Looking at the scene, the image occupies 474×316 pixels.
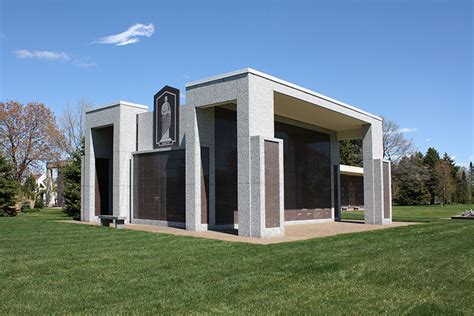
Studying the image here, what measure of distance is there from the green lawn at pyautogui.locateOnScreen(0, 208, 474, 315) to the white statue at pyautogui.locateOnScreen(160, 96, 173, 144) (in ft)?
24.3

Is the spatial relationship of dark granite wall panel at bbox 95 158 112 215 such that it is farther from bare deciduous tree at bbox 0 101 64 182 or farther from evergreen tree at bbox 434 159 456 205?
evergreen tree at bbox 434 159 456 205

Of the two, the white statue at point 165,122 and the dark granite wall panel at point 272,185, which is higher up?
the white statue at point 165,122

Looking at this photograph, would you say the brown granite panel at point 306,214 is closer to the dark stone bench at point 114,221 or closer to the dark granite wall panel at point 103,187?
the dark stone bench at point 114,221

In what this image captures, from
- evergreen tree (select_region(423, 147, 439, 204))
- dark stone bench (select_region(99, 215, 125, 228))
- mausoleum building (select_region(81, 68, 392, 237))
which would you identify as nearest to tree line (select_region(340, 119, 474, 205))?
evergreen tree (select_region(423, 147, 439, 204))

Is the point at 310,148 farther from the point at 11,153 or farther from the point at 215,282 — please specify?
the point at 11,153

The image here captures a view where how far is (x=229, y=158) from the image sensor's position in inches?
779

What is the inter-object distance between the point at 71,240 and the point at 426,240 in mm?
11377

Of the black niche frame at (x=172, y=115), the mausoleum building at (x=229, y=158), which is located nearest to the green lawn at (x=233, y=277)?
the mausoleum building at (x=229, y=158)

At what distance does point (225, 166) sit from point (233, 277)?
1097 cm

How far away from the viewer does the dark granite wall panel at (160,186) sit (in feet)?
66.2

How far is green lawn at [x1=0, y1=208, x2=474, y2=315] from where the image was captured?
6.75 metres

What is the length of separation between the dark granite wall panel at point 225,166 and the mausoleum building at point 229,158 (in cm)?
4

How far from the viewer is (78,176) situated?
28281 millimetres

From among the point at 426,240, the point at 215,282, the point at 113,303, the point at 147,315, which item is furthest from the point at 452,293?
the point at 426,240
